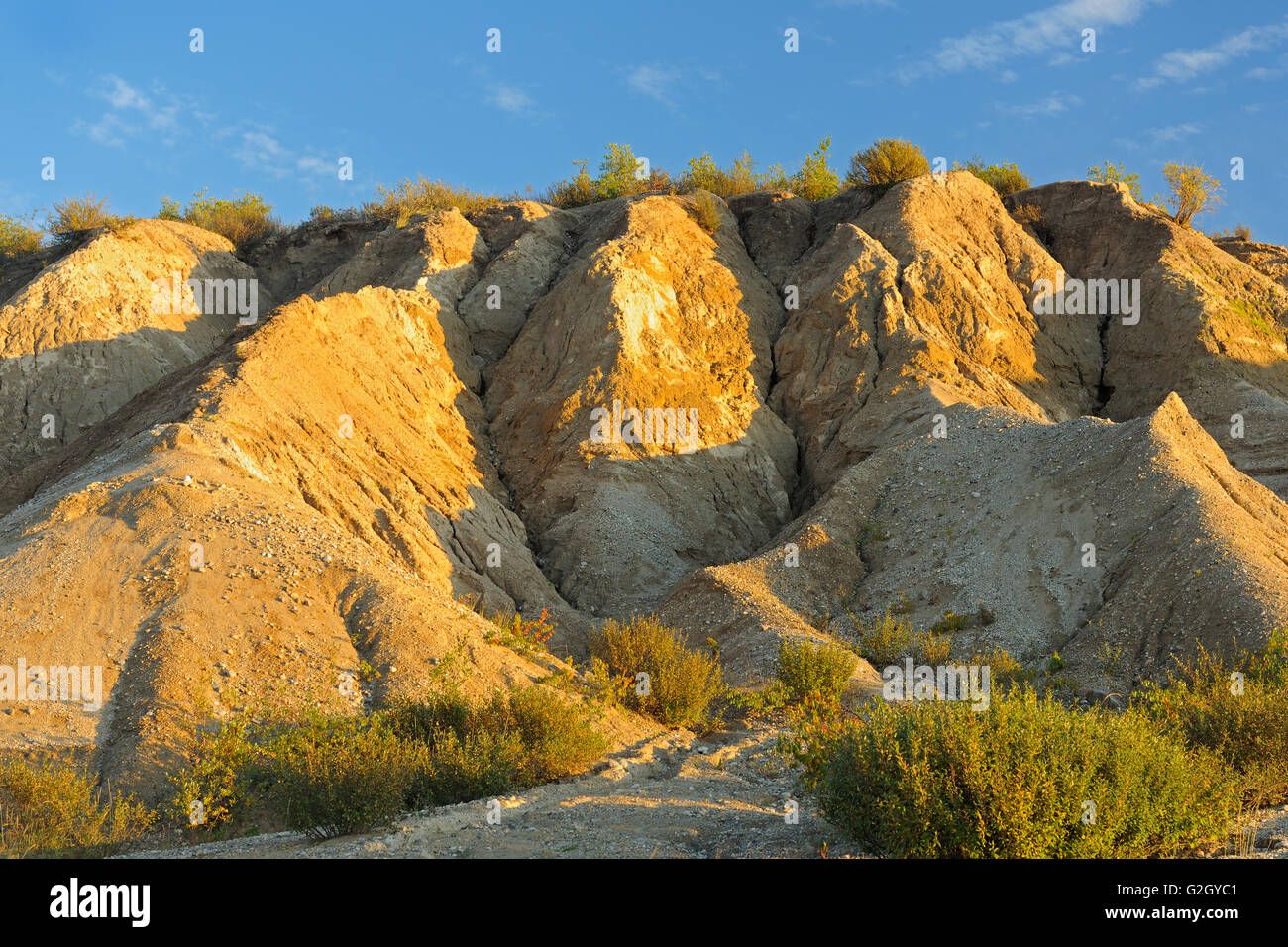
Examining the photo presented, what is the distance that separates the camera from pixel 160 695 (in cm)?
990

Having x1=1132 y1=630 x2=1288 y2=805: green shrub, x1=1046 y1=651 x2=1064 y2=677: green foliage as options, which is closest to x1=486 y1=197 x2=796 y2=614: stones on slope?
x1=1046 y1=651 x2=1064 y2=677: green foliage

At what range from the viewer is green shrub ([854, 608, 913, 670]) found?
1515cm

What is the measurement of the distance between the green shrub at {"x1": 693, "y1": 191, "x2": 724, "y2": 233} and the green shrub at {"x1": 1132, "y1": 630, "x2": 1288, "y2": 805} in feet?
61.4

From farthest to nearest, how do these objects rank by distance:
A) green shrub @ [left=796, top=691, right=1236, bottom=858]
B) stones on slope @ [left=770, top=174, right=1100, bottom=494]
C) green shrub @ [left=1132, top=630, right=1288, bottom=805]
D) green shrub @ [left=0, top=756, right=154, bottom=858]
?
1. stones on slope @ [left=770, top=174, right=1100, bottom=494]
2. green shrub @ [left=1132, top=630, right=1288, bottom=805]
3. green shrub @ [left=0, top=756, right=154, bottom=858]
4. green shrub @ [left=796, top=691, right=1236, bottom=858]

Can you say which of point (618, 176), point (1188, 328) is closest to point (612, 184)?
point (618, 176)

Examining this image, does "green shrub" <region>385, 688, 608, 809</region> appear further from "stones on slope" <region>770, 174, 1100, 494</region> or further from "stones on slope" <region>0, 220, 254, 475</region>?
"stones on slope" <region>0, 220, 254, 475</region>

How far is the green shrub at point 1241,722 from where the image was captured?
8.78m

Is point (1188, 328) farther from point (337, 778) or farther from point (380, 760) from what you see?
point (337, 778)

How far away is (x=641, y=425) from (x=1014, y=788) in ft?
50.9

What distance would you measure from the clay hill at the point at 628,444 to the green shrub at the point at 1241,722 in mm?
2179

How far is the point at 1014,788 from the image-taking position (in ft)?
20.2

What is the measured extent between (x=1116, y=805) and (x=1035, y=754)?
57 centimetres
